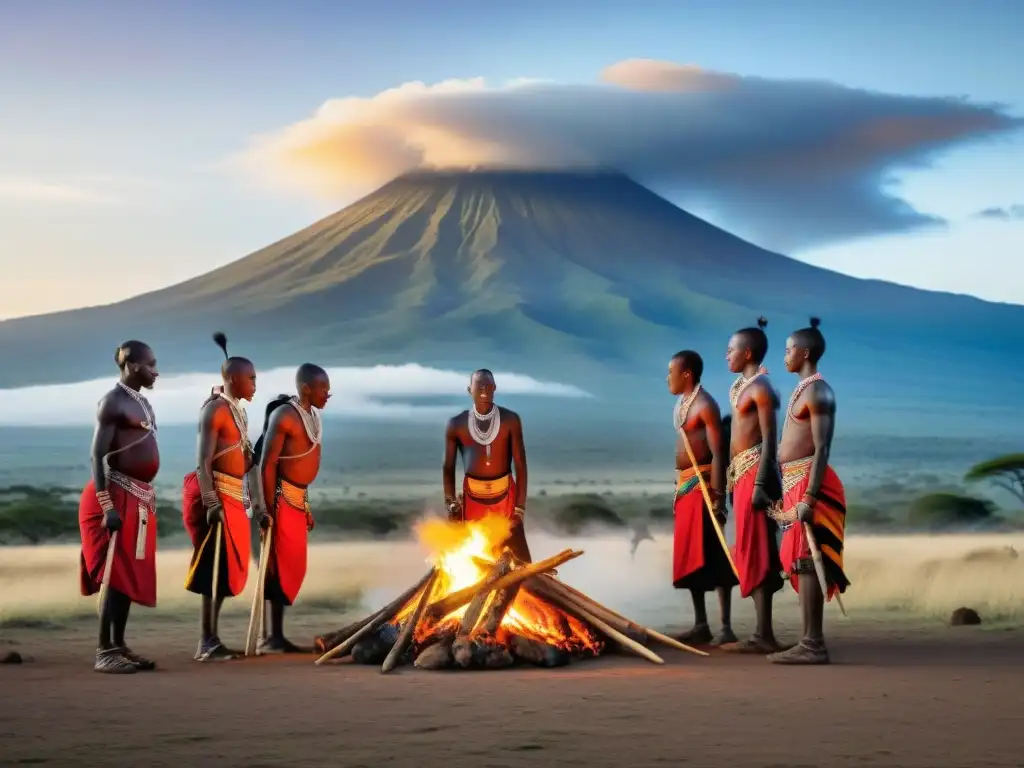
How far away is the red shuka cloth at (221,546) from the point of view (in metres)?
10.3

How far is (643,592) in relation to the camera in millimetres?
16906

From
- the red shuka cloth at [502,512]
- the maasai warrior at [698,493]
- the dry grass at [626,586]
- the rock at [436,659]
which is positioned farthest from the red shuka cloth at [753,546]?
the dry grass at [626,586]

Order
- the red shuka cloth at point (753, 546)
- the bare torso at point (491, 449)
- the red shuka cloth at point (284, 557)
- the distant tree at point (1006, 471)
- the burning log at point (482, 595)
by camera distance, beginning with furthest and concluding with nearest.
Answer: the distant tree at point (1006, 471) < the bare torso at point (491, 449) < the red shuka cloth at point (284, 557) < the red shuka cloth at point (753, 546) < the burning log at point (482, 595)

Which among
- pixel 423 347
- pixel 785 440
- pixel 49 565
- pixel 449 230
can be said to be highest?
pixel 449 230

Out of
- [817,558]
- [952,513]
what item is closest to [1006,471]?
[952,513]

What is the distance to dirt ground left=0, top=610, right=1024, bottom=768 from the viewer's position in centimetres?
716

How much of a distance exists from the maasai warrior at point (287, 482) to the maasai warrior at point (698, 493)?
2262 millimetres

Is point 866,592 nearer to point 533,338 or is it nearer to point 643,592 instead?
point 643,592

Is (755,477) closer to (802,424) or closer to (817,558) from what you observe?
(802,424)

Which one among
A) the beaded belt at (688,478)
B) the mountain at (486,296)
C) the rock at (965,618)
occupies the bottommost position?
the rock at (965,618)

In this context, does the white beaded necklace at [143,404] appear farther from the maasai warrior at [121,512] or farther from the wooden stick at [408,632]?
the wooden stick at [408,632]

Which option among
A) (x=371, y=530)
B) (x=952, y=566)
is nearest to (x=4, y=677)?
(x=952, y=566)

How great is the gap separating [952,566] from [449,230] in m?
40.9

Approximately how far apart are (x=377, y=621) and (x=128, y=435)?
1.84m
